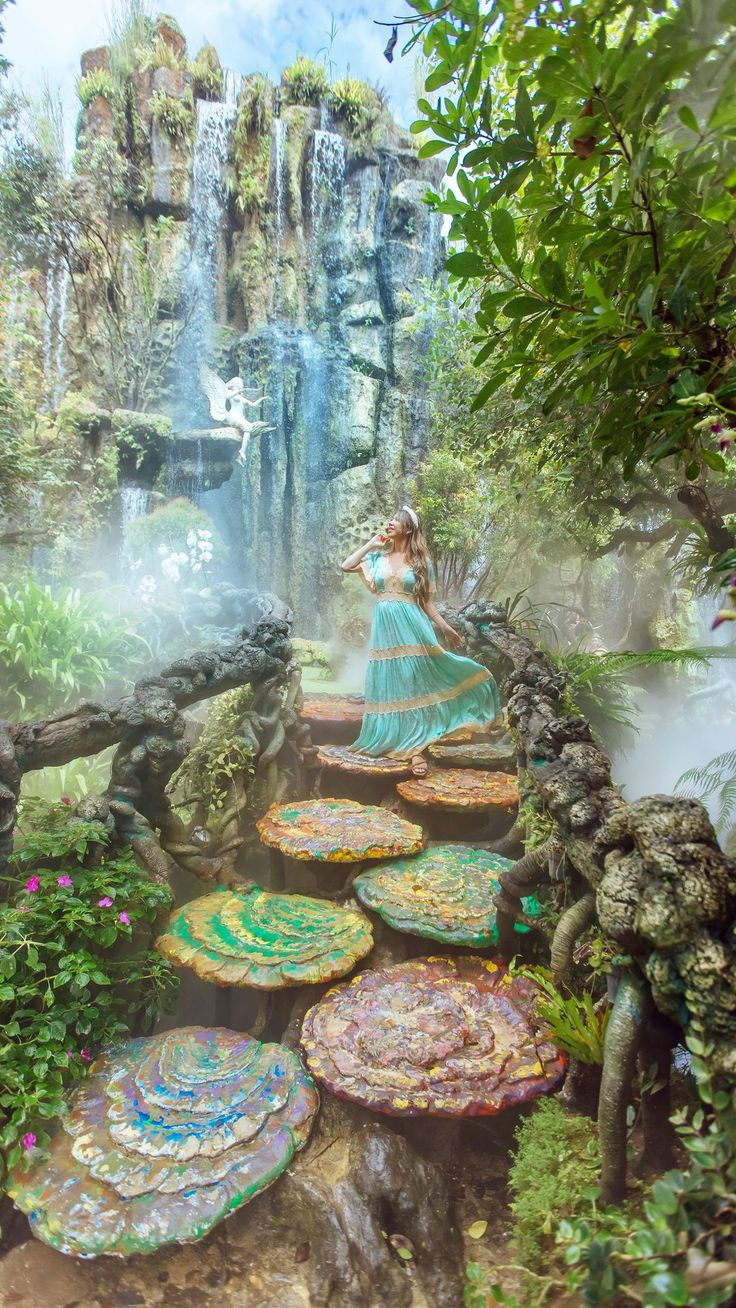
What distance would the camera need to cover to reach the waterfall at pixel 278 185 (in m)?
8.45

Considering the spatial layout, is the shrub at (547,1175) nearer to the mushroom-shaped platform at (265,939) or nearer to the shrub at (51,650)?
the mushroom-shaped platform at (265,939)

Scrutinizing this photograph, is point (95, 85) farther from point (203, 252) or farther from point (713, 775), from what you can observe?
point (713, 775)

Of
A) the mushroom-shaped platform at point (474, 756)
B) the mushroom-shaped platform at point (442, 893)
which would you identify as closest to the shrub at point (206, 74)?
the mushroom-shaped platform at point (474, 756)

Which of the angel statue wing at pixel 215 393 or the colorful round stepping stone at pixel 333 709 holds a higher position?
the angel statue wing at pixel 215 393

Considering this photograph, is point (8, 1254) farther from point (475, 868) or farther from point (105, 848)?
point (475, 868)

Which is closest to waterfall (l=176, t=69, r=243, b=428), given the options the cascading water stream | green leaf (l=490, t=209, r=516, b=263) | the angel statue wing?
the cascading water stream

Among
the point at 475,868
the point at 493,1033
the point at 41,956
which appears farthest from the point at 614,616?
the point at 41,956

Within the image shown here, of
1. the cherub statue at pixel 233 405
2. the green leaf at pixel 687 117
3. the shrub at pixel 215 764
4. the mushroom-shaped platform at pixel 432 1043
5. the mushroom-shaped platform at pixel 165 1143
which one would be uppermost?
the cherub statue at pixel 233 405

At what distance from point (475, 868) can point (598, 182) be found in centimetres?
230

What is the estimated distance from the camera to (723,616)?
77 centimetres

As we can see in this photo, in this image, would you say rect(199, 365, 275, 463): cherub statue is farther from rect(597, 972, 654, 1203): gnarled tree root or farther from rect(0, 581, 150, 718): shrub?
rect(597, 972, 654, 1203): gnarled tree root

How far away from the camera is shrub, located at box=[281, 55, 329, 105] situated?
779 centimetres

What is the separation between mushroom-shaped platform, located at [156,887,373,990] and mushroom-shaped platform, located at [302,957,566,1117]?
117 millimetres

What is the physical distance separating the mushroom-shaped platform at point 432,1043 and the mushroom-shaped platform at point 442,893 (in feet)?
0.47
